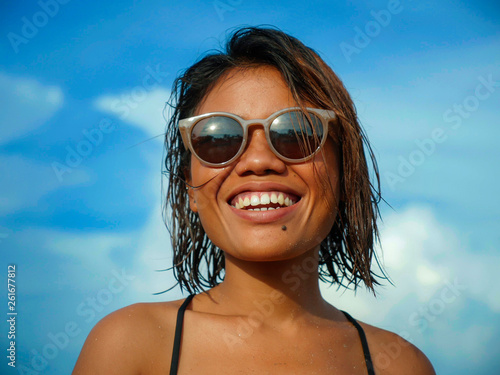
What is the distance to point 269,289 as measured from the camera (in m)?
Answer: 3.02

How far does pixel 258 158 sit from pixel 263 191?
0.65ft

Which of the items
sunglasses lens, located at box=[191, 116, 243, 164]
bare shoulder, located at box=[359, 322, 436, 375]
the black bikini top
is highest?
sunglasses lens, located at box=[191, 116, 243, 164]

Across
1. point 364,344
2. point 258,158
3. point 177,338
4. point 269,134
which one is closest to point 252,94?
point 269,134

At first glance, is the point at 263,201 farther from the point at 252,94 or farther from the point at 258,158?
the point at 252,94

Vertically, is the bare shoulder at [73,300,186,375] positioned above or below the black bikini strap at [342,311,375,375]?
above

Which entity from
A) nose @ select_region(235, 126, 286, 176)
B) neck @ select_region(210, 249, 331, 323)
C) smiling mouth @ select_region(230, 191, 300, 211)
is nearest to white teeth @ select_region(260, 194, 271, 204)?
smiling mouth @ select_region(230, 191, 300, 211)

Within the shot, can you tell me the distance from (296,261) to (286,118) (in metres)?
0.92

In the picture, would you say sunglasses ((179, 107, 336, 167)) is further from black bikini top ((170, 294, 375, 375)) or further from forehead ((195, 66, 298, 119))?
→ black bikini top ((170, 294, 375, 375))

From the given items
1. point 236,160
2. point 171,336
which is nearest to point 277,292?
point 171,336

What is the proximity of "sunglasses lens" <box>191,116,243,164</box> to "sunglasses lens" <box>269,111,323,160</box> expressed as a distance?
0.22 meters

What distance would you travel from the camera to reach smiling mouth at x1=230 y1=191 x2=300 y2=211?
2.78 metres

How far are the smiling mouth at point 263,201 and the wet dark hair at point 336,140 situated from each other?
0.53m

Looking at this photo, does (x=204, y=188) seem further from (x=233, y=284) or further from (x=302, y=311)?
(x=302, y=311)

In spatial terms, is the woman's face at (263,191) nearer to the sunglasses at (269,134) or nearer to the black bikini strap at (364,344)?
the sunglasses at (269,134)
